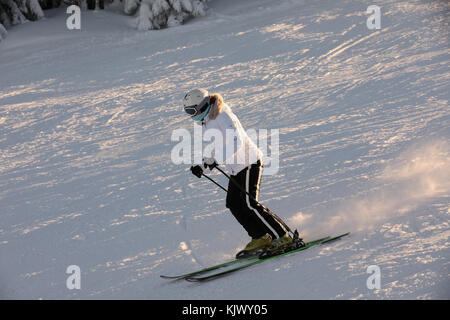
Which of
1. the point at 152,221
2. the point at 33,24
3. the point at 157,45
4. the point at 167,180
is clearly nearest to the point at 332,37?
the point at 157,45

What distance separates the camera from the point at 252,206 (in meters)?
4.78

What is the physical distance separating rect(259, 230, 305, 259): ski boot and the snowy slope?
10 cm

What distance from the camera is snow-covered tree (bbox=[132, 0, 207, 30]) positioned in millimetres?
15508

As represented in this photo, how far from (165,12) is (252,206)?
1199 centimetres
